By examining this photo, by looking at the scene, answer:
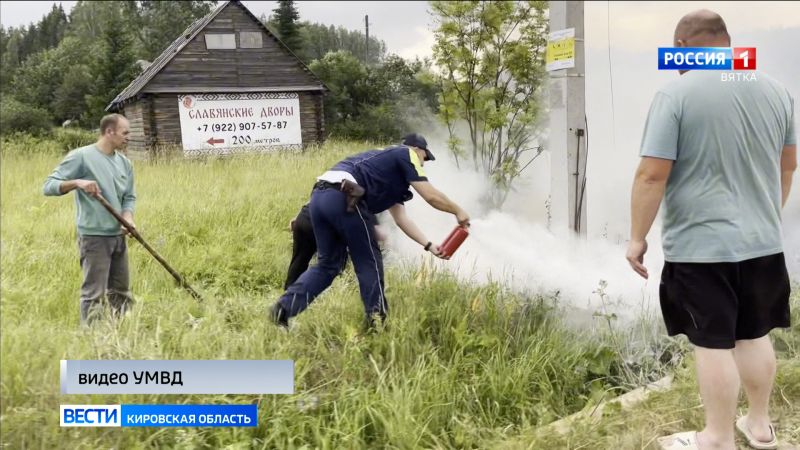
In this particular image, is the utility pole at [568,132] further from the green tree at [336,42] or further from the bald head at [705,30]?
the bald head at [705,30]

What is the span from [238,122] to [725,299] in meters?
2.06

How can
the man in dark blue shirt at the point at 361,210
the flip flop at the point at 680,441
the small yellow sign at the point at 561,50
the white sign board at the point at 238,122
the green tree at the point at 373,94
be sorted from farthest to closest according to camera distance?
the small yellow sign at the point at 561,50 < the man in dark blue shirt at the point at 361,210 < the green tree at the point at 373,94 < the white sign board at the point at 238,122 < the flip flop at the point at 680,441

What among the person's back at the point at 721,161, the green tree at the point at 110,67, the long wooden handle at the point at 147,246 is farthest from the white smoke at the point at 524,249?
the green tree at the point at 110,67

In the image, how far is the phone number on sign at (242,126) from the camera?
2780 millimetres

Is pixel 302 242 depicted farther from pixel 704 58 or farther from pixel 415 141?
pixel 704 58

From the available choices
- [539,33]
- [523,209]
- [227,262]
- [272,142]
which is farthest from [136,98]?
[523,209]

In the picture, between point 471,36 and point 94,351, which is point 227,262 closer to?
point 94,351

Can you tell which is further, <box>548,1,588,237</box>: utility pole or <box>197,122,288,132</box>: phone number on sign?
<box>548,1,588,237</box>: utility pole

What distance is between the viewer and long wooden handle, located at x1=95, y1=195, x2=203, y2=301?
8.82 ft

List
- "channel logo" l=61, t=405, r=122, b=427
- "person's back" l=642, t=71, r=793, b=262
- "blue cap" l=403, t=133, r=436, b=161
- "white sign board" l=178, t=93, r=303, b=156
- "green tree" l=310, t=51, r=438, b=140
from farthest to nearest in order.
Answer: "blue cap" l=403, t=133, r=436, b=161, "green tree" l=310, t=51, r=438, b=140, "white sign board" l=178, t=93, r=303, b=156, "channel logo" l=61, t=405, r=122, b=427, "person's back" l=642, t=71, r=793, b=262

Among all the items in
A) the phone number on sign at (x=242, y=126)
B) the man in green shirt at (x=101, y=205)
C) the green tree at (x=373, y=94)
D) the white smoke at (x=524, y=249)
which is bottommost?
the white smoke at (x=524, y=249)

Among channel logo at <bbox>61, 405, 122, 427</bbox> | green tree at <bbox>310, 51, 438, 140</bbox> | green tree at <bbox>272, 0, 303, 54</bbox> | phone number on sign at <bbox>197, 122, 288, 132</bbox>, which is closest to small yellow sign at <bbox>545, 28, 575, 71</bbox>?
green tree at <bbox>310, 51, 438, 140</bbox>

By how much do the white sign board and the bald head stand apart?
1611 mm

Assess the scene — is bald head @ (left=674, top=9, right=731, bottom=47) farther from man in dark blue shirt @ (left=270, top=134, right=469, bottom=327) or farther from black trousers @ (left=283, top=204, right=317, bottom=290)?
black trousers @ (left=283, top=204, right=317, bottom=290)
